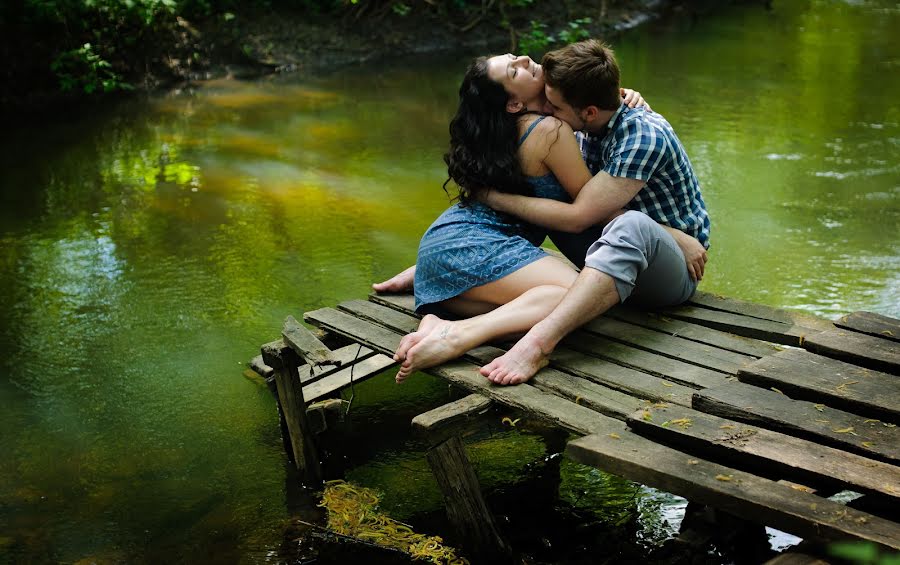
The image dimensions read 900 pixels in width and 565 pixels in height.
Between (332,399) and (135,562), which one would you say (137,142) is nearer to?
(332,399)

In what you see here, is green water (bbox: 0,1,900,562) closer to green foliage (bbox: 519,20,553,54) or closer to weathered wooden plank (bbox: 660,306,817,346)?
weathered wooden plank (bbox: 660,306,817,346)

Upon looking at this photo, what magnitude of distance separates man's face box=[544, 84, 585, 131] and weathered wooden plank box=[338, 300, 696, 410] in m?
0.84

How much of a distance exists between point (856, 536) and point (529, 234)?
1.89 metres

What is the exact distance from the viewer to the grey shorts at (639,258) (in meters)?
3.02

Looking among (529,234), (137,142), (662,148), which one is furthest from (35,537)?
(137,142)

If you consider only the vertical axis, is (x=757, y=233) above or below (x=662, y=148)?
below

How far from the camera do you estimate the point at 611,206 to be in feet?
10.8

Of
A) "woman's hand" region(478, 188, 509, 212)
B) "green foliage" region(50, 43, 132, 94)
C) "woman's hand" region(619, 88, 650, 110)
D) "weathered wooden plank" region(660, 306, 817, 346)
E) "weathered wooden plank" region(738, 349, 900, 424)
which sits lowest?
"green foliage" region(50, 43, 132, 94)

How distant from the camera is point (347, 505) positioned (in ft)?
11.3

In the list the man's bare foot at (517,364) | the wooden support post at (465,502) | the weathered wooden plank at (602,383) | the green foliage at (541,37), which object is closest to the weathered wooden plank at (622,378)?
the weathered wooden plank at (602,383)

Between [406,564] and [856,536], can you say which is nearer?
[856,536]

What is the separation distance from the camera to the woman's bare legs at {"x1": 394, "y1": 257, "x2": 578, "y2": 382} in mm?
3043

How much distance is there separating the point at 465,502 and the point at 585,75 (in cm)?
149

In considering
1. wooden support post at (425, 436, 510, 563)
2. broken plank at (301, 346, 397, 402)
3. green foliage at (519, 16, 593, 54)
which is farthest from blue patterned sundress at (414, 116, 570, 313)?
green foliage at (519, 16, 593, 54)
